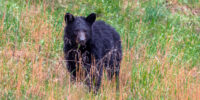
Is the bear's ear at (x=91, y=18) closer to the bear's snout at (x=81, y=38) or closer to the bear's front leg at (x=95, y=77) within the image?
the bear's snout at (x=81, y=38)

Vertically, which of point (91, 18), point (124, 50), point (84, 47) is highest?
point (91, 18)

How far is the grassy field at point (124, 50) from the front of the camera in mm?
5203

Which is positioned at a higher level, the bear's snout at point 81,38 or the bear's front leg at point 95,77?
the bear's snout at point 81,38

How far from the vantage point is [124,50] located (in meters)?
7.00

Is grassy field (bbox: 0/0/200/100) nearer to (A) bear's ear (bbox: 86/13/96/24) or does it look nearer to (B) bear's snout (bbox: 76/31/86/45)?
(B) bear's snout (bbox: 76/31/86/45)

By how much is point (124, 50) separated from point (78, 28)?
1359 millimetres

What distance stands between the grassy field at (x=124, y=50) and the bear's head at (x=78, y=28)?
1.72 feet

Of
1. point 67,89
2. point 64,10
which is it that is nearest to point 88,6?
point 64,10

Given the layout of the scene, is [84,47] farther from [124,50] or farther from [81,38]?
[124,50]

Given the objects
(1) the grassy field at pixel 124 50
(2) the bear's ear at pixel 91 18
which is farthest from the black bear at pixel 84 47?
(1) the grassy field at pixel 124 50

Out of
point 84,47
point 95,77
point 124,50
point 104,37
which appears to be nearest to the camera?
point 95,77

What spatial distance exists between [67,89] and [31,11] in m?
3.05

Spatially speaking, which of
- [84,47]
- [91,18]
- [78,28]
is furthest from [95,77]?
[91,18]

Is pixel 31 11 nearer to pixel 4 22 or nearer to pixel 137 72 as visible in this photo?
pixel 4 22
